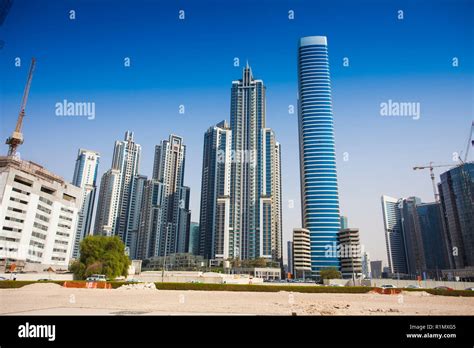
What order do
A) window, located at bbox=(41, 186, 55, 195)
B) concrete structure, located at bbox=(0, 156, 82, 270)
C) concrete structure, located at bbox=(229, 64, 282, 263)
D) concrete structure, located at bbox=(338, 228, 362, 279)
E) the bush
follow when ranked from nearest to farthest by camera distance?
the bush < concrete structure, located at bbox=(0, 156, 82, 270) < window, located at bbox=(41, 186, 55, 195) < concrete structure, located at bbox=(338, 228, 362, 279) < concrete structure, located at bbox=(229, 64, 282, 263)

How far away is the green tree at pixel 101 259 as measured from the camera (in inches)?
2274

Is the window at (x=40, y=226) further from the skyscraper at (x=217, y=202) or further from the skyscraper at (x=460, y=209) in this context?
the skyscraper at (x=460, y=209)

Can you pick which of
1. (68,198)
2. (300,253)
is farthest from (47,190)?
(300,253)

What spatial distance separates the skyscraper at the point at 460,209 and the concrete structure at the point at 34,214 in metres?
162

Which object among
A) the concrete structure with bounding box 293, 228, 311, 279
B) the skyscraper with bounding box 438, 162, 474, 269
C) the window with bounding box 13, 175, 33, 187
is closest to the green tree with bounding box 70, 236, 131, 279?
the window with bounding box 13, 175, 33, 187

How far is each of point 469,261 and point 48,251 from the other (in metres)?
175

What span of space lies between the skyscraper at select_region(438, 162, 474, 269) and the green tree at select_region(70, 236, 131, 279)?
5699 inches

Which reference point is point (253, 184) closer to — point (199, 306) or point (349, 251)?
point (349, 251)

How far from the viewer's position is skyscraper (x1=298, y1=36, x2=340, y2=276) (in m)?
156

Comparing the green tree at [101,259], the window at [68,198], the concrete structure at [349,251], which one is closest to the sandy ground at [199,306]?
the green tree at [101,259]

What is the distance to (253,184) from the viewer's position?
17812 cm

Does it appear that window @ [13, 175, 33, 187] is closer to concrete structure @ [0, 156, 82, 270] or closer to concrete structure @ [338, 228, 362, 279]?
concrete structure @ [0, 156, 82, 270]

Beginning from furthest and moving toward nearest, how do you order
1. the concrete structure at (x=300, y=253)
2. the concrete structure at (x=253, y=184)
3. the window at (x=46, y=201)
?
the concrete structure at (x=253, y=184)
the concrete structure at (x=300, y=253)
the window at (x=46, y=201)

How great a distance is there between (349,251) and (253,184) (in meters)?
62.9
